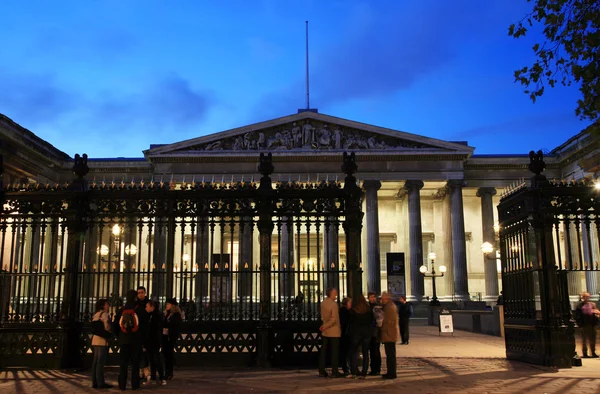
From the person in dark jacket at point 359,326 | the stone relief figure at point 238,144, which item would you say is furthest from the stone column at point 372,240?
the person in dark jacket at point 359,326

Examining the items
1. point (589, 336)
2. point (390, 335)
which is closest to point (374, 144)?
point (589, 336)

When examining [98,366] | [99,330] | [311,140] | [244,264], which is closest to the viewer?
[98,366]

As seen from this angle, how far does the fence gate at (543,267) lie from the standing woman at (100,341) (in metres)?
9.77

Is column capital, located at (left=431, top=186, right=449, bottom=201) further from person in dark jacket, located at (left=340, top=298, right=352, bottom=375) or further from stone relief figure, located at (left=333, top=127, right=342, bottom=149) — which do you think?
person in dark jacket, located at (left=340, top=298, right=352, bottom=375)

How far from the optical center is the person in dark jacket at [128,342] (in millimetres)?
11688

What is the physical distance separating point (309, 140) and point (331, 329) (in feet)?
117

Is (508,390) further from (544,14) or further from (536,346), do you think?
(544,14)

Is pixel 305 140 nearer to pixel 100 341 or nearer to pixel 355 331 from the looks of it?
pixel 355 331

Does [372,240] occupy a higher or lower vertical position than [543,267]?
higher

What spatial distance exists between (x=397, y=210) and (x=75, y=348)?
142 feet

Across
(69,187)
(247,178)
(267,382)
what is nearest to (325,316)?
(267,382)

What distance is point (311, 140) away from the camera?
4794cm

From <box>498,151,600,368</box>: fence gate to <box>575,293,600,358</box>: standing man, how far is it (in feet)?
5.54

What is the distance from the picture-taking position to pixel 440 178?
157 feet
